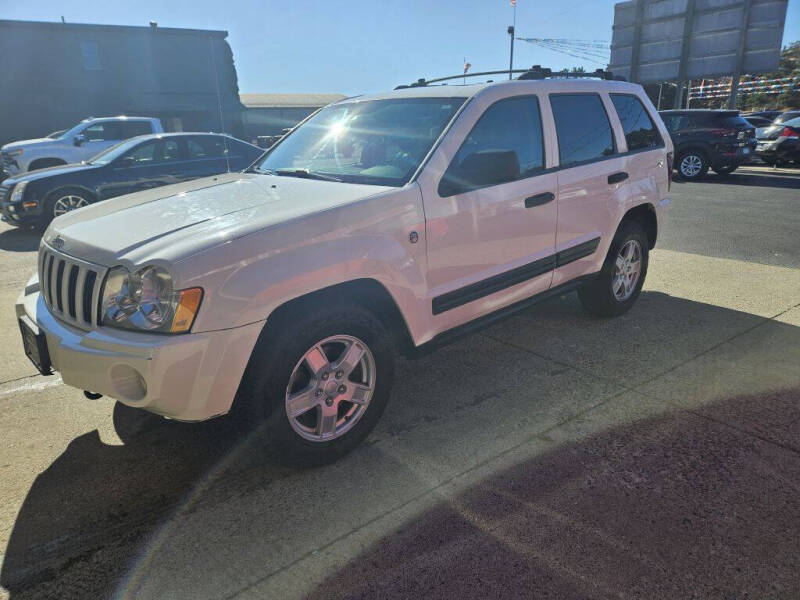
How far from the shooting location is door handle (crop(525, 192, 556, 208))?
11.3 feet

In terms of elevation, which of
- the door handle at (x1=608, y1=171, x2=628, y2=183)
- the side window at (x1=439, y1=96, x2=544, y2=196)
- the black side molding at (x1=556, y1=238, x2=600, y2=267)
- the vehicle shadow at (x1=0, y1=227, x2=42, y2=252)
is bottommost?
the vehicle shadow at (x1=0, y1=227, x2=42, y2=252)

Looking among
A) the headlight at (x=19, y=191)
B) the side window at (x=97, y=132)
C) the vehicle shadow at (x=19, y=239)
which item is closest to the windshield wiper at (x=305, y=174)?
the vehicle shadow at (x=19, y=239)

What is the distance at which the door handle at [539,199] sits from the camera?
136 inches

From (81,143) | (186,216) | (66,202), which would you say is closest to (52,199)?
(66,202)

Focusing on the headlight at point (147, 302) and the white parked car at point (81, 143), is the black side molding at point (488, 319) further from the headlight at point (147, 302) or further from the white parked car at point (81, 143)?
the white parked car at point (81, 143)

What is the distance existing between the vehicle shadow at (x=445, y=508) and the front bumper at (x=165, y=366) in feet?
1.19

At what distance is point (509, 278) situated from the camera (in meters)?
3.45

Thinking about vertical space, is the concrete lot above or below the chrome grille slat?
below

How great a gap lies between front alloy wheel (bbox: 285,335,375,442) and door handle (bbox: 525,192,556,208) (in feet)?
4.73

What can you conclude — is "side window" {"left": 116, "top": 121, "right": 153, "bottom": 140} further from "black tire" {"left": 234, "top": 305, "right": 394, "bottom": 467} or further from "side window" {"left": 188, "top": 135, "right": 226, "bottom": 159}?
"black tire" {"left": 234, "top": 305, "right": 394, "bottom": 467}

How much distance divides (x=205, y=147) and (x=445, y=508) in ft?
27.4

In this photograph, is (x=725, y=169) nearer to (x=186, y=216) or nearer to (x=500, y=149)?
(x=500, y=149)

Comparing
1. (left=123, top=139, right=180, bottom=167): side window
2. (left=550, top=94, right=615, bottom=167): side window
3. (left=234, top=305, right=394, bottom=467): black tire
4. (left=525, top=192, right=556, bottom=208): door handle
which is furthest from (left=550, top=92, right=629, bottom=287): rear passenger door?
(left=123, top=139, right=180, bottom=167): side window

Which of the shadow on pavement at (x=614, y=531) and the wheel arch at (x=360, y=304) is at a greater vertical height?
the wheel arch at (x=360, y=304)
